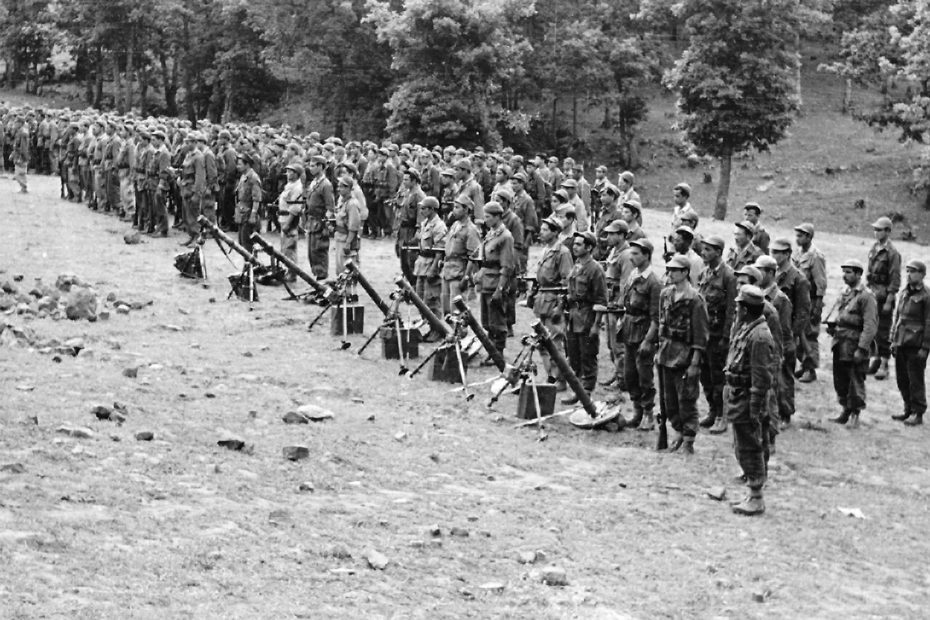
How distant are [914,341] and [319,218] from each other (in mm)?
9684

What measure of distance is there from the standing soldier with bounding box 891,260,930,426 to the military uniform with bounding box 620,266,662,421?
3.60 metres

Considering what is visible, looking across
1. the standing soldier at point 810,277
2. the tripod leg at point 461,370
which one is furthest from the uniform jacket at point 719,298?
the tripod leg at point 461,370

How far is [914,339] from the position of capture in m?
14.2

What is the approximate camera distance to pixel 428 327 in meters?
16.9

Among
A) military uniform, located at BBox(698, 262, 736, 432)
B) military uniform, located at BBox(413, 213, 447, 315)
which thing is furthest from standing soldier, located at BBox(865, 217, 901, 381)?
military uniform, located at BBox(413, 213, 447, 315)

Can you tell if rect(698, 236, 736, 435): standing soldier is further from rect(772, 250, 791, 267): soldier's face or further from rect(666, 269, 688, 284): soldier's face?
rect(666, 269, 688, 284): soldier's face

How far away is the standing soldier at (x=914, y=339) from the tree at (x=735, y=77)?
76.5 ft

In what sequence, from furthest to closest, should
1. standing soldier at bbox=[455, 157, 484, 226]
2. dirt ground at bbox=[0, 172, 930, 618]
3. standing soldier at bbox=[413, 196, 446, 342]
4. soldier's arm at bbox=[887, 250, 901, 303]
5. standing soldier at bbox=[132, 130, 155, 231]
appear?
standing soldier at bbox=[132, 130, 155, 231] < standing soldier at bbox=[455, 157, 484, 226] < standing soldier at bbox=[413, 196, 446, 342] < soldier's arm at bbox=[887, 250, 901, 303] < dirt ground at bbox=[0, 172, 930, 618]

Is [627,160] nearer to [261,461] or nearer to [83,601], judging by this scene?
[261,461]

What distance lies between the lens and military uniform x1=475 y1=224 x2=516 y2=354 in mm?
15039

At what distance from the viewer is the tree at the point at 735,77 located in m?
37.2

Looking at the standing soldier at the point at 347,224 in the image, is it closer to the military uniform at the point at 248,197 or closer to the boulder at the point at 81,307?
the military uniform at the point at 248,197

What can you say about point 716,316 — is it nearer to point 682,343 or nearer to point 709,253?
point 709,253

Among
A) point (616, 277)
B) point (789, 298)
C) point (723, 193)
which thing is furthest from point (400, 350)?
point (723, 193)
